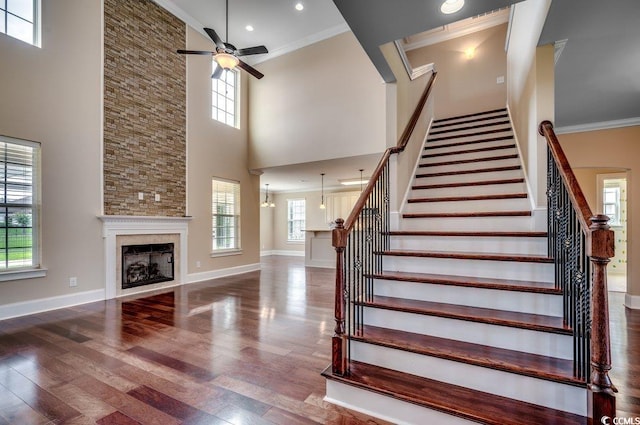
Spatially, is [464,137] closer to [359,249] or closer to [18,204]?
[359,249]

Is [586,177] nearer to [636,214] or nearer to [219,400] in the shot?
[636,214]

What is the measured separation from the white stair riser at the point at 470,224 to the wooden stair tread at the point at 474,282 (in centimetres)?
75

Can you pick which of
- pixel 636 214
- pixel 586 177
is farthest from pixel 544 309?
pixel 586 177

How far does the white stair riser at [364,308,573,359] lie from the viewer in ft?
5.80

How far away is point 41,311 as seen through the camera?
3930 millimetres

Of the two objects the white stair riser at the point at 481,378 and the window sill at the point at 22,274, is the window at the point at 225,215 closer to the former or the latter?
the window sill at the point at 22,274

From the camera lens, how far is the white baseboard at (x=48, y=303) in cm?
369

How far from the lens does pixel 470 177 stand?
371cm

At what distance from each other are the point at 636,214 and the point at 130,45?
27.6ft

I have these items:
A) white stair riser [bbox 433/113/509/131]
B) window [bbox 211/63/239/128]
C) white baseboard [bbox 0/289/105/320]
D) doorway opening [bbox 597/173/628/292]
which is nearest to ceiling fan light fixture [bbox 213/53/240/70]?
window [bbox 211/63/239/128]

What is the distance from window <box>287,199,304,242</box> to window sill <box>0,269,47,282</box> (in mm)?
8274

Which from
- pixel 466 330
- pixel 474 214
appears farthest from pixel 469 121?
pixel 466 330

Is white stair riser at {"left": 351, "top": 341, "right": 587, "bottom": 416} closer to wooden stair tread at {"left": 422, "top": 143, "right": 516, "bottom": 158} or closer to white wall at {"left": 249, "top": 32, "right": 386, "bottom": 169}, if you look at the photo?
wooden stair tread at {"left": 422, "top": 143, "right": 516, "bottom": 158}

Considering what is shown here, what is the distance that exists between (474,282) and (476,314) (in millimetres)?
269
